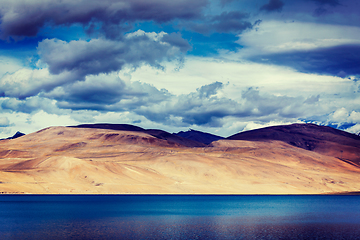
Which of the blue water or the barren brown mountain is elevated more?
the barren brown mountain

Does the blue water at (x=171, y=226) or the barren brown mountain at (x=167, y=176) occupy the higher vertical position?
the barren brown mountain at (x=167, y=176)

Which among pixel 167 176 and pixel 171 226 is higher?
pixel 167 176

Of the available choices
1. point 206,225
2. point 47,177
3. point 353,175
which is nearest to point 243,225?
point 206,225

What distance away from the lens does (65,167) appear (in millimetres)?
135750

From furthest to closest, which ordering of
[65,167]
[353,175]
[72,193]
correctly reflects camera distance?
[353,175]
[65,167]
[72,193]

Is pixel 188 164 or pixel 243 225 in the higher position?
pixel 188 164

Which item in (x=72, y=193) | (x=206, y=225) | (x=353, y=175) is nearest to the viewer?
(x=206, y=225)

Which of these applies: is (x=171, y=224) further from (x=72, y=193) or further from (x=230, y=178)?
(x=230, y=178)

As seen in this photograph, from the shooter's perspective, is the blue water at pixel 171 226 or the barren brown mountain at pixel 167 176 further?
the barren brown mountain at pixel 167 176

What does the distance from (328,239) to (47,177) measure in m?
102

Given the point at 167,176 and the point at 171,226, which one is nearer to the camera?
the point at 171,226

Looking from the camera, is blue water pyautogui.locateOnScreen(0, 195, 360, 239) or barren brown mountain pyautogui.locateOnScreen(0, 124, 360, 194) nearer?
blue water pyautogui.locateOnScreen(0, 195, 360, 239)

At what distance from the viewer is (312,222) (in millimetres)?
60719

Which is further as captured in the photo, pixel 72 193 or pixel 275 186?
pixel 275 186
